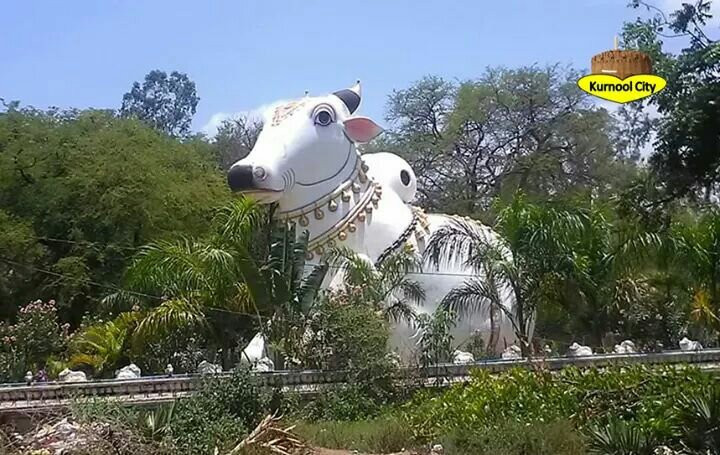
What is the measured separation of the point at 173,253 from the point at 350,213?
2.94 meters

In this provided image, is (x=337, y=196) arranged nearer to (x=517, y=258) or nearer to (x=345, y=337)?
(x=517, y=258)

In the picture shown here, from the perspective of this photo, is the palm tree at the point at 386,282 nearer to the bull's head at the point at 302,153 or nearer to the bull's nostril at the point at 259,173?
the bull's head at the point at 302,153

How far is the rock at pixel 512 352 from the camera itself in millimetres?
16225

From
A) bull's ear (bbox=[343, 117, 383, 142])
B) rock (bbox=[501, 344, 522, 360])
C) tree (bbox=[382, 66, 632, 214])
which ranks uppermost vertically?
tree (bbox=[382, 66, 632, 214])

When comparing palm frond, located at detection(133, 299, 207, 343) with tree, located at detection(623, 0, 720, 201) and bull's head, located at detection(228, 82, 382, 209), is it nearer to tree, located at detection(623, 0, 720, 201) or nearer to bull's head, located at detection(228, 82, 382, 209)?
bull's head, located at detection(228, 82, 382, 209)

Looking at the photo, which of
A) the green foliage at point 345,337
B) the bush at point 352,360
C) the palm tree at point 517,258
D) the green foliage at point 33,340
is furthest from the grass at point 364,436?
the green foliage at point 33,340

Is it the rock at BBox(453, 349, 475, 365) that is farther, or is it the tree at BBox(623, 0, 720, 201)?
the rock at BBox(453, 349, 475, 365)

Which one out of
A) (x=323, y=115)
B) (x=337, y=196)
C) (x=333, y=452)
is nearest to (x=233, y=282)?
(x=337, y=196)

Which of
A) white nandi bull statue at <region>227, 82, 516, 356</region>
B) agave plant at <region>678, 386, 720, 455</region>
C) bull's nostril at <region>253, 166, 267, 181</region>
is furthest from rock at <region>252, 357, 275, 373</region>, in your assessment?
agave plant at <region>678, 386, 720, 455</region>

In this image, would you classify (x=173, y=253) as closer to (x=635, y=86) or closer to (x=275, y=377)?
(x=275, y=377)

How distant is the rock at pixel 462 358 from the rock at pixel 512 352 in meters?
0.80

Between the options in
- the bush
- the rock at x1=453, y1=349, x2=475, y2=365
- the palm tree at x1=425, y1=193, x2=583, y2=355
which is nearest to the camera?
the bush

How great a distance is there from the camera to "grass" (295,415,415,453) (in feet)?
37.1

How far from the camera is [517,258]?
1557cm
